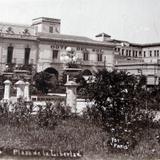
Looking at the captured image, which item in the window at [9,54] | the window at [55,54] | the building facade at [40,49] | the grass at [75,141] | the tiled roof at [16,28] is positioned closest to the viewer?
the grass at [75,141]

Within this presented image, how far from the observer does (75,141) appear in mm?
7672

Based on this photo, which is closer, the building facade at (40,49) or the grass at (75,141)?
the grass at (75,141)

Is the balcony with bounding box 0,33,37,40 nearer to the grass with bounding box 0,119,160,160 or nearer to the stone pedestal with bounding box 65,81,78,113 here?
the stone pedestal with bounding box 65,81,78,113

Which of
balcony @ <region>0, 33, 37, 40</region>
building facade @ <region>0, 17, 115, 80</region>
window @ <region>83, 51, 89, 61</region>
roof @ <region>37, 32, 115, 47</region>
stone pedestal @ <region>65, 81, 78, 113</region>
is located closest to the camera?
stone pedestal @ <region>65, 81, 78, 113</region>

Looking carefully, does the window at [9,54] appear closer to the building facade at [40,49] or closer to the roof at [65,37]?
the building facade at [40,49]

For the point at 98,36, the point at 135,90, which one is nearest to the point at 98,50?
the point at 98,36

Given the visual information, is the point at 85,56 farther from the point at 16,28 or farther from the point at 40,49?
the point at 16,28

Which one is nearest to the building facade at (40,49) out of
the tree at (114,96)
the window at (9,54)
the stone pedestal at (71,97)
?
the window at (9,54)

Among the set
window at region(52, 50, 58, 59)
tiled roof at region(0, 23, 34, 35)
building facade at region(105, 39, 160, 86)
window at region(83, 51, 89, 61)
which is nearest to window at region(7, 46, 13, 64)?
tiled roof at region(0, 23, 34, 35)

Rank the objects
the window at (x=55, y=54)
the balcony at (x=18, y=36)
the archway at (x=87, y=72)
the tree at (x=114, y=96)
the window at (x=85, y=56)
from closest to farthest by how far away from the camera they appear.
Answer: the tree at (x=114, y=96), the balcony at (x=18, y=36), the window at (x=55, y=54), the archway at (x=87, y=72), the window at (x=85, y=56)

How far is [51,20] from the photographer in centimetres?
4816

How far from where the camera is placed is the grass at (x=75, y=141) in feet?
22.4

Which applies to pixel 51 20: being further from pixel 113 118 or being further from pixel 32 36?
pixel 113 118

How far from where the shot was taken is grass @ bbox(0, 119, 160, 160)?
6.81 m
